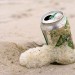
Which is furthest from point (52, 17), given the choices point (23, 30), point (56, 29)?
point (23, 30)

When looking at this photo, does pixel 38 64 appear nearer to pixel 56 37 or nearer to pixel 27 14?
pixel 56 37

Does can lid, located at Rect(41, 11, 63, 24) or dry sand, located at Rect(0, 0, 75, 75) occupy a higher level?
can lid, located at Rect(41, 11, 63, 24)

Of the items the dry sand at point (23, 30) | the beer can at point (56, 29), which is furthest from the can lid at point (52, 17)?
the dry sand at point (23, 30)

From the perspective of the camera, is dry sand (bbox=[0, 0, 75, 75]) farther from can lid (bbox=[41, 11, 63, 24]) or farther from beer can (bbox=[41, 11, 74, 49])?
can lid (bbox=[41, 11, 63, 24])

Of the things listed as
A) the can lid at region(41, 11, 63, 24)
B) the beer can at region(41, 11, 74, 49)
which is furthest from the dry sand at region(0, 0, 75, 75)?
the can lid at region(41, 11, 63, 24)

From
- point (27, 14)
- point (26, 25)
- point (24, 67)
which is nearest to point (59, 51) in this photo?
point (24, 67)

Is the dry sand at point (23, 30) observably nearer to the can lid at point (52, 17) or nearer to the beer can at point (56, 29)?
the beer can at point (56, 29)
